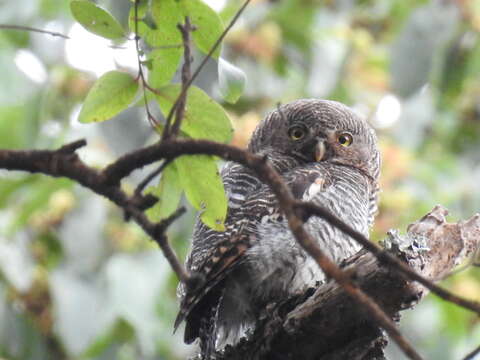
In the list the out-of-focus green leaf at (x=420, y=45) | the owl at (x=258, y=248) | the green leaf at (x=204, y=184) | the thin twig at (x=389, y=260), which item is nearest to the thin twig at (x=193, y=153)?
the thin twig at (x=389, y=260)

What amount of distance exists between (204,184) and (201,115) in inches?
5.7

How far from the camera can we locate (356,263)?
2.13 metres

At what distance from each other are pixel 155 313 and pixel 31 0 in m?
1.89

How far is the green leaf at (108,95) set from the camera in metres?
1.75

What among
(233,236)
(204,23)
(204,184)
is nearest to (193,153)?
(204,184)

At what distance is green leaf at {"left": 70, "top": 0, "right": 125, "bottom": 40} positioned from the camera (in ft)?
5.65

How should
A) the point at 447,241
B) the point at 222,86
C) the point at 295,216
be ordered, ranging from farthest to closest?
the point at 447,241
the point at 222,86
the point at 295,216

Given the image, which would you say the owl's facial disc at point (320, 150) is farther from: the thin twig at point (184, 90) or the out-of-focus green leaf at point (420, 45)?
the thin twig at point (184, 90)

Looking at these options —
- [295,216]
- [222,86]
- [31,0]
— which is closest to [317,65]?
[31,0]

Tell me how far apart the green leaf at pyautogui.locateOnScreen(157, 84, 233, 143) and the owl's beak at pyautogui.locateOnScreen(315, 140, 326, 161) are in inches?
69.6

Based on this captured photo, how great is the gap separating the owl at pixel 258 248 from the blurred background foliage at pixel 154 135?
0.78 meters

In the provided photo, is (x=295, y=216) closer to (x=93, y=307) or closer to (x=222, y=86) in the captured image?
(x=222, y=86)

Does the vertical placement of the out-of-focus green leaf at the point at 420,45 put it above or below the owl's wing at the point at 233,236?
below

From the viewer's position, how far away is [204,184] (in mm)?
1750
